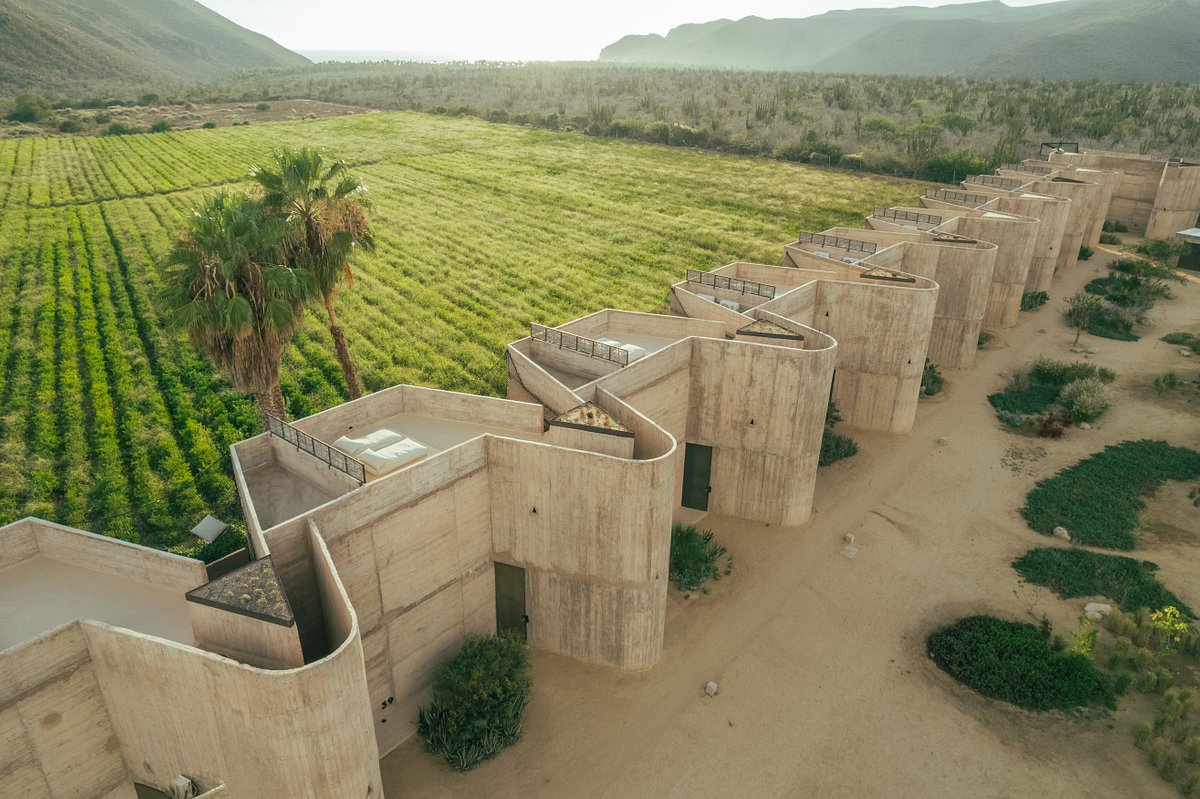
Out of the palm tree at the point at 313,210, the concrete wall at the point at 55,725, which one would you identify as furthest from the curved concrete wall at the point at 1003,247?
the concrete wall at the point at 55,725

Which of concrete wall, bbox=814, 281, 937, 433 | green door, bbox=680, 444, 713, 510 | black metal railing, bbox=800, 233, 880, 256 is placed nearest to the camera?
green door, bbox=680, 444, 713, 510

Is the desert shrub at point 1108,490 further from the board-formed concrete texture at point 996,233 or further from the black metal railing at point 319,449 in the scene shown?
the black metal railing at point 319,449

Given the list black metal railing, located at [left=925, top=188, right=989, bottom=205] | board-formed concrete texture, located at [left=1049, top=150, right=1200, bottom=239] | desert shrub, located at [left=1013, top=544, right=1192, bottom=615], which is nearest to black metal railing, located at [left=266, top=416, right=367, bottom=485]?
desert shrub, located at [left=1013, top=544, right=1192, bottom=615]

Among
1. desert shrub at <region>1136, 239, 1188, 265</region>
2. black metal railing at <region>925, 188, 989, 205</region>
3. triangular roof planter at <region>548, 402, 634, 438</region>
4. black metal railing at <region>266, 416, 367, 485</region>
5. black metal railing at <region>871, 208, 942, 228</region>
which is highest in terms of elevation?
black metal railing at <region>925, 188, 989, 205</region>

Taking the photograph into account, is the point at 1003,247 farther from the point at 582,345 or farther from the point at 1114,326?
the point at 582,345

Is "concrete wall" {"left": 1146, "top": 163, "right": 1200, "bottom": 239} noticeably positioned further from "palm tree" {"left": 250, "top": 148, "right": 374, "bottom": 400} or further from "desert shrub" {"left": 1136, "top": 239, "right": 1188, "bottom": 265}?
"palm tree" {"left": 250, "top": 148, "right": 374, "bottom": 400}
